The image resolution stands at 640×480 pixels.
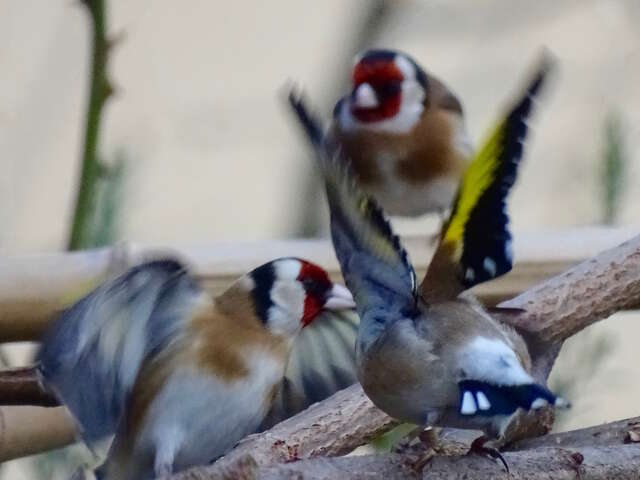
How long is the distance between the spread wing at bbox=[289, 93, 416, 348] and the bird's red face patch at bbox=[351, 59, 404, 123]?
2.29ft

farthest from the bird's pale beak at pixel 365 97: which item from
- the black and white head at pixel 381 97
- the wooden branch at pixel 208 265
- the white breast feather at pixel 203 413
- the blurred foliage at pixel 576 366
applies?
the white breast feather at pixel 203 413

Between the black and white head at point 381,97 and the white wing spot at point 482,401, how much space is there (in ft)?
2.48

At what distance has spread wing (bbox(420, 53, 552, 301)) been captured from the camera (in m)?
0.63

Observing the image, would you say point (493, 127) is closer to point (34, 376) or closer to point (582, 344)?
point (34, 376)

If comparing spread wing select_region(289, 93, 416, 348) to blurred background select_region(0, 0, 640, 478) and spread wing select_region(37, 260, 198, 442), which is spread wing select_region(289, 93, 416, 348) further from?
blurred background select_region(0, 0, 640, 478)

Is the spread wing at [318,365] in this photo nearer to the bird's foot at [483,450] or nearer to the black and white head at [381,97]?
the bird's foot at [483,450]

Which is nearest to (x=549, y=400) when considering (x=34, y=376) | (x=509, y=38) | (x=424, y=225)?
(x=34, y=376)

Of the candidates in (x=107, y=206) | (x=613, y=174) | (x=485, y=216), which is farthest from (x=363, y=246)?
(x=613, y=174)

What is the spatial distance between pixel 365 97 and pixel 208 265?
0.38 meters

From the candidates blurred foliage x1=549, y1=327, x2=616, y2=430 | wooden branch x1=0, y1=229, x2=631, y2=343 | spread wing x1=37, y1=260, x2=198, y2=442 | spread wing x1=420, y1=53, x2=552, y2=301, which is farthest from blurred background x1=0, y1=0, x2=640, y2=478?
spread wing x1=420, y1=53, x2=552, y2=301

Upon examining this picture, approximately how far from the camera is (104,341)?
83 centimetres

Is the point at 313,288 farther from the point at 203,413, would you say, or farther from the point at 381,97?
the point at 381,97

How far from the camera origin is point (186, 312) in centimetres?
97

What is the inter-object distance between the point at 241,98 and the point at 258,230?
0.75ft
